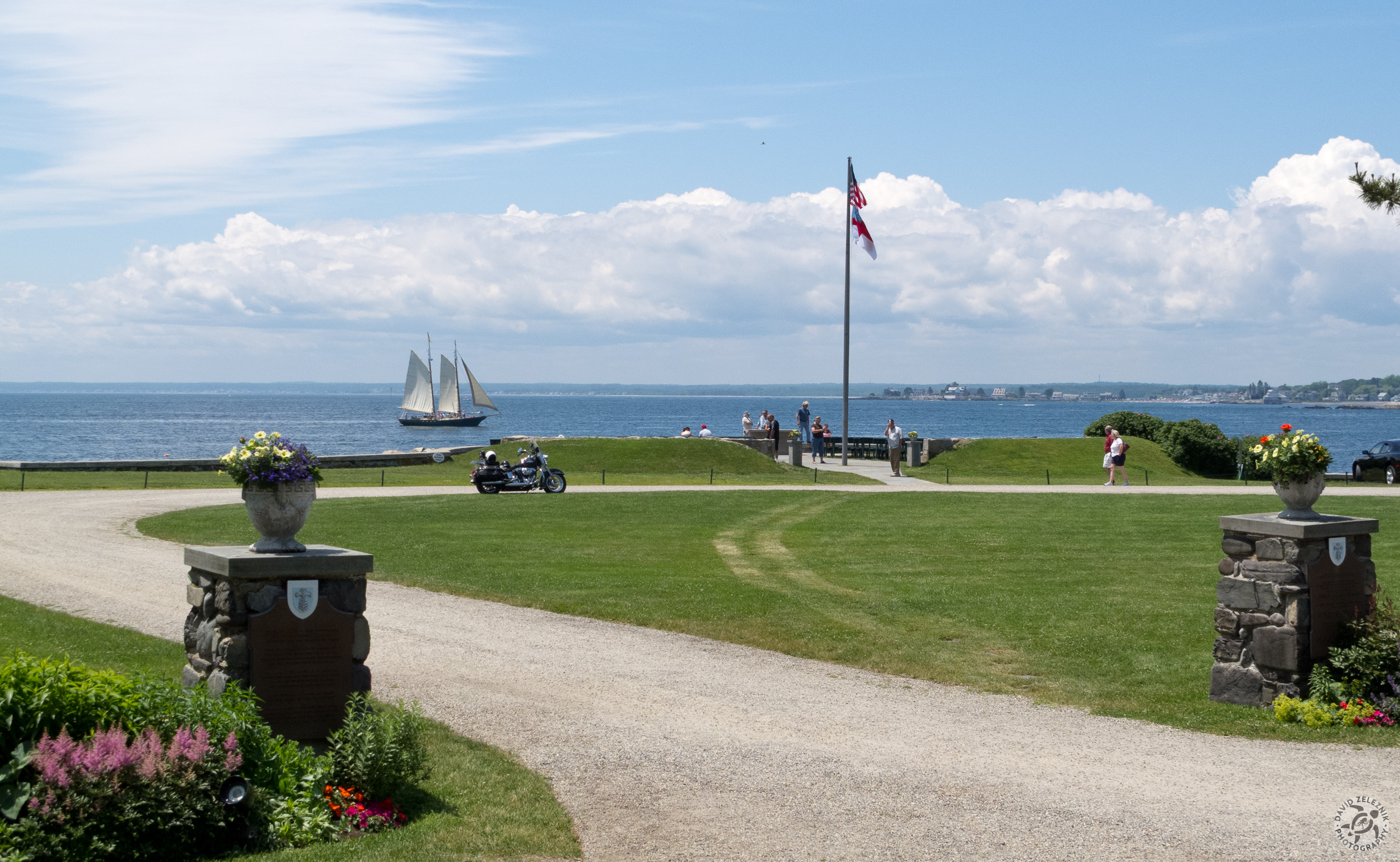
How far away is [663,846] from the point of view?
7023mm

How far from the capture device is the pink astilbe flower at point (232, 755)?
269 inches

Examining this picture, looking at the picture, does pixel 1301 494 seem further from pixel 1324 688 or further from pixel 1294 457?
pixel 1324 688

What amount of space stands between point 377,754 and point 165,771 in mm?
1325

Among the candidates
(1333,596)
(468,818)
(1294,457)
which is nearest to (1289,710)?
(1333,596)

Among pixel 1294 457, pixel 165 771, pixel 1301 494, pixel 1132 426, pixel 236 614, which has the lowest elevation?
pixel 165 771

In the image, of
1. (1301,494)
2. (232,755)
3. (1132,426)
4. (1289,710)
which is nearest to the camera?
(232,755)

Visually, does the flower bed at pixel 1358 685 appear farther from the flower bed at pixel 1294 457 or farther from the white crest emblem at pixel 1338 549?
the flower bed at pixel 1294 457

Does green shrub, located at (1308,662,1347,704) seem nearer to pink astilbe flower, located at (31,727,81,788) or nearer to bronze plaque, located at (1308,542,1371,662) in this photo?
bronze plaque, located at (1308,542,1371,662)

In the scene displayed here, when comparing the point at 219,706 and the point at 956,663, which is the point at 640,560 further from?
the point at 219,706

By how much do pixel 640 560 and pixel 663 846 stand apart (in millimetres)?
12615

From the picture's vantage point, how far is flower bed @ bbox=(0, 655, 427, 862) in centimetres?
629

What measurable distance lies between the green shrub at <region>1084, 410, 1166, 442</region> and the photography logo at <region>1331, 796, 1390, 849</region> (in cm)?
4426

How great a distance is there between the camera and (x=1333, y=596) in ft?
35.4

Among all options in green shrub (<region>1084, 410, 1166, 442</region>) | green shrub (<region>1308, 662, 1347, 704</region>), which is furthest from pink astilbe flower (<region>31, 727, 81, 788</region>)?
green shrub (<region>1084, 410, 1166, 442</region>)
